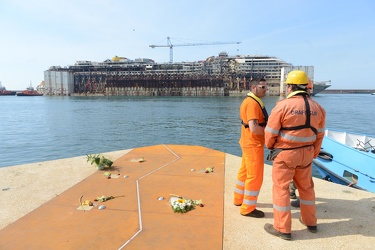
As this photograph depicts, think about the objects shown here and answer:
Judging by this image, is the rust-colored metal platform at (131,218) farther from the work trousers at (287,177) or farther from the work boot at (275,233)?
the work trousers at (287,177)

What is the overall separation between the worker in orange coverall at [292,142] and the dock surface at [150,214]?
1.27 feet

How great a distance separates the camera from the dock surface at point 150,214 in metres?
3.00

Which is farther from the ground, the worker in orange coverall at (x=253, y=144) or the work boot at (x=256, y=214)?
the worker in orange coverall at (x=253, y=144)

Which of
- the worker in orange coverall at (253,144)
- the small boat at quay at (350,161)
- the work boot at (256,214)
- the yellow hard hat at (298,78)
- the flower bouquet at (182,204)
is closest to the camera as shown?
the yellow hard hat at (298,78)

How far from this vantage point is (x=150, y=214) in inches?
144

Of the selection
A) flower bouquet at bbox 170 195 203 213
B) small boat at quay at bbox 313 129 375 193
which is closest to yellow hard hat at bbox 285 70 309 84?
flower bouquet at bbox 170 195 203 213

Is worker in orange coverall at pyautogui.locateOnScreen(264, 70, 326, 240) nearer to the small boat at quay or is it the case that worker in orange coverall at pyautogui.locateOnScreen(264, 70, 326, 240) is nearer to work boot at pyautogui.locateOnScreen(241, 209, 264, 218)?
work boot at pyautogui.locateOnScreen(241, 209, 264, 218)

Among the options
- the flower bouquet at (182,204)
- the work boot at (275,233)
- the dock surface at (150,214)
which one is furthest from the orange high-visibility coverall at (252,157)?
the flower bouquet at (182,204)

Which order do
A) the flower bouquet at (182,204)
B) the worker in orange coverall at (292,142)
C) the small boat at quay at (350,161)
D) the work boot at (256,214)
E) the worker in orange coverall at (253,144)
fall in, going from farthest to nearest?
1. the small boat at quay at (350,161)
2. the flower bouquet at (182,204)
3. the work boot at (256,214)
4. the worker in orange coverall at (253,144)
5. the worker in orange coverall at (292,142)

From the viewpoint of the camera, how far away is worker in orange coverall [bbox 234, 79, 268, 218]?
139 inches

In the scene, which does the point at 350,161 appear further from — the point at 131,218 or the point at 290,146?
Result: the point at 131,218

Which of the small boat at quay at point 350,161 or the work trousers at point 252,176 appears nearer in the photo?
the work trousers at point 252,176

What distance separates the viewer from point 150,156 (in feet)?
22.4

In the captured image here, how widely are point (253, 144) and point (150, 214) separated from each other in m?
1.71
